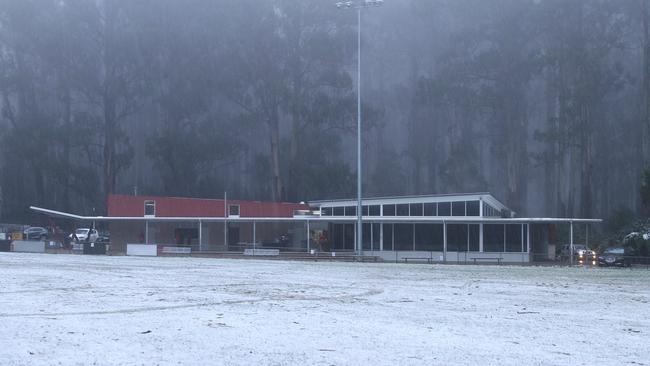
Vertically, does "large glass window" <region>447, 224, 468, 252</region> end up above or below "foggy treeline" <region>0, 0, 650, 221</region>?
below

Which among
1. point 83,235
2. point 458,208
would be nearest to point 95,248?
point 83,235

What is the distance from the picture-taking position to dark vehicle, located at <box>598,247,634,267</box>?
4138 cm

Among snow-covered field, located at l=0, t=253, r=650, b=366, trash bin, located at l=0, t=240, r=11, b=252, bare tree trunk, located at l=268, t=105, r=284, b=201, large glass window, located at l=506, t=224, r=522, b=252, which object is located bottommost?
snow-covered field, located at l=0, t=253, r=650, b=366

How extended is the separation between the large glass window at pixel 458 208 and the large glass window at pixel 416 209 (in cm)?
197

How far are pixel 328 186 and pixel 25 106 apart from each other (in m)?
27.4

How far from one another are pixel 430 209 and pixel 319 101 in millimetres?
20396

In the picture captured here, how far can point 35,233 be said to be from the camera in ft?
220

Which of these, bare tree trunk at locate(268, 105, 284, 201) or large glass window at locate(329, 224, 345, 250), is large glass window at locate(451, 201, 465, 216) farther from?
bare tree trunk at locate(268, 105, 284, 201)

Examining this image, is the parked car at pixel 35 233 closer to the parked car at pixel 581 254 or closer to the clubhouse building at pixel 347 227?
the clubhouse building at pixel 347 227

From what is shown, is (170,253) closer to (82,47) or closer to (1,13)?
(82,47)

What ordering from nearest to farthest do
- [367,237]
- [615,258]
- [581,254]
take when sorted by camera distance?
[615,258]
[581,254]
[367,237]

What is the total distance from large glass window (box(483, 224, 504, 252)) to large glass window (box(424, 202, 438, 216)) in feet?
10.7

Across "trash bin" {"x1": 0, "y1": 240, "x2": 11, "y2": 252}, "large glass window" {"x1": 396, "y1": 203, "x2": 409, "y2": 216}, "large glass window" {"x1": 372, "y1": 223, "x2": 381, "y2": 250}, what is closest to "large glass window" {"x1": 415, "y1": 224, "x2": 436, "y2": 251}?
"large glass window" {"x1": 396, "y1": 203, "x2": 409, "y2": 216}

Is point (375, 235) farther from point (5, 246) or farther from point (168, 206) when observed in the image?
point (5, 246)
